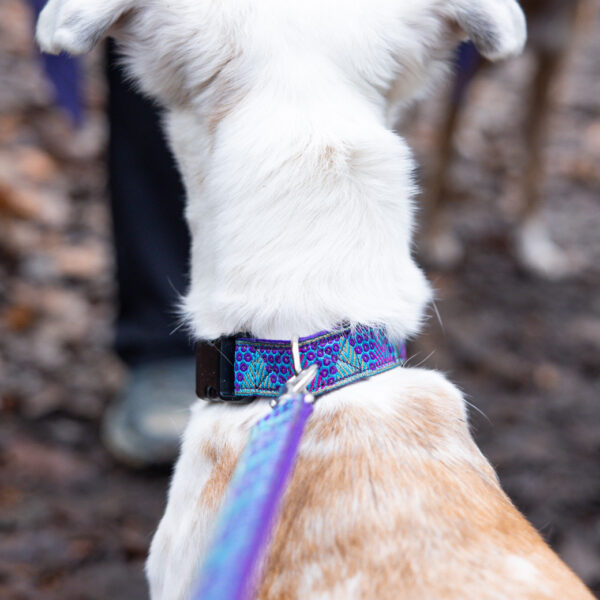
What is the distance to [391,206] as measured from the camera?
1.14 m

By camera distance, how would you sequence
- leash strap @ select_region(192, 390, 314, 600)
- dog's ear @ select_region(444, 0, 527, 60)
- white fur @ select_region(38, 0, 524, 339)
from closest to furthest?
leash strap @ select_region(192, 390, 314, 600), white fur @ select_region(38, 0, 524, 339), dog's ear @ select_region(444, 0, 527, 60)

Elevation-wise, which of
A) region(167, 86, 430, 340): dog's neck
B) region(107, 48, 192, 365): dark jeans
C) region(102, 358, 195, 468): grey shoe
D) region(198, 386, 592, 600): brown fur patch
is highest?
region(167, 86, 430, 340): dog's neck

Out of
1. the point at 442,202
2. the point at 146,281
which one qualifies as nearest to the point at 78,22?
the point at 146,281

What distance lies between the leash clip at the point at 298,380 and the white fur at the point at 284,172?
4 cm

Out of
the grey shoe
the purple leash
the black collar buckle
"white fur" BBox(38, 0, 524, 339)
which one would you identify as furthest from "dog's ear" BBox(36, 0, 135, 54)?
the grey shoe

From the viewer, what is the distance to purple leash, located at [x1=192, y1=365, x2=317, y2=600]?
76cm

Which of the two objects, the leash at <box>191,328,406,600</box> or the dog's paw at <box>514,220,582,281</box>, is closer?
the leash at <box>191,328,406,600</box>

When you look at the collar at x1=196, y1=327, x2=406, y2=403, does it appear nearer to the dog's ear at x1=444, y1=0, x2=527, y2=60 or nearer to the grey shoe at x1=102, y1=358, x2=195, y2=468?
the dog's ear at x1=444, y1=0, x2=527, y2=60

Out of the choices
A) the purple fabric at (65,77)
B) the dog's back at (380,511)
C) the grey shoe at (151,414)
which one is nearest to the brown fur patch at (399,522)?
the dog's back at (380,511)

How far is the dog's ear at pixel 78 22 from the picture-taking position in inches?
44.8

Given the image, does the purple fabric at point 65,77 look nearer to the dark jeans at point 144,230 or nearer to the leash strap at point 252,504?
the dark jeans at point 144,230

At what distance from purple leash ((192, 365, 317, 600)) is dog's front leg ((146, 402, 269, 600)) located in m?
0.10

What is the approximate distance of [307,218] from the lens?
108cm

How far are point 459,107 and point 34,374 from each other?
83.5 inches
